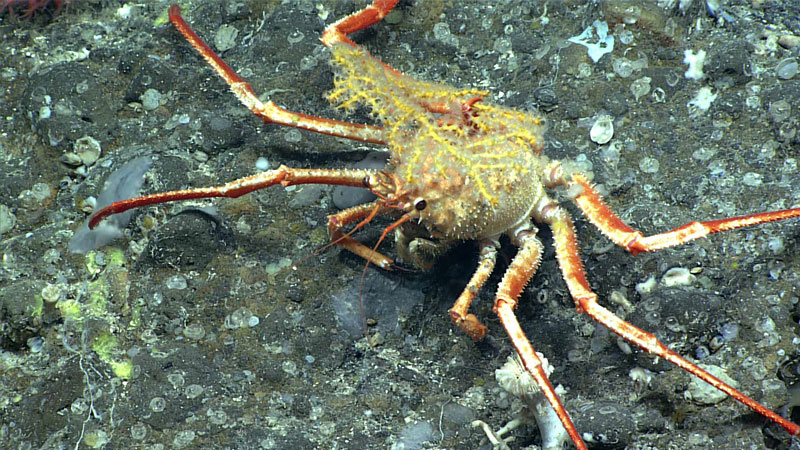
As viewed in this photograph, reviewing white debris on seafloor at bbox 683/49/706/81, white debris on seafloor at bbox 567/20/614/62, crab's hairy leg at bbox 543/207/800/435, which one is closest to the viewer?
crab's hairy leg at bbox 543/207/800/435

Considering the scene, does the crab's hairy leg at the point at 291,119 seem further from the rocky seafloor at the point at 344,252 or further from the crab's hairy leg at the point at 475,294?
the crab's hairy leg at the point at 475,294

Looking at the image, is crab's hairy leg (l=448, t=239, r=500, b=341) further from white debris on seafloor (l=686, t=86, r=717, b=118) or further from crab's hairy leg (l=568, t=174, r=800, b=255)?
white debris on seafloor (l=686, t=86, r=717, b=118)

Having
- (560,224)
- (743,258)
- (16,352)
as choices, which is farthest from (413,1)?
(16,352)

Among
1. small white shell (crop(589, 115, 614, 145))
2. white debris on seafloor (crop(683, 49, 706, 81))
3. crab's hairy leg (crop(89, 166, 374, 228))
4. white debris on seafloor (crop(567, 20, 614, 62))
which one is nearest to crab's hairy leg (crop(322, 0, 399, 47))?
crab's hairy leg (crop(89, 166, 374, 228))

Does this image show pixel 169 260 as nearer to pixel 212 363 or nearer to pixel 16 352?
pixel 212 363

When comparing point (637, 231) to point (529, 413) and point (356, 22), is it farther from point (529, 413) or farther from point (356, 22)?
point (356, 22)
